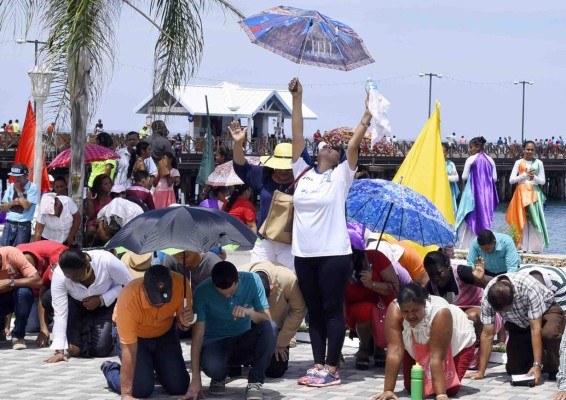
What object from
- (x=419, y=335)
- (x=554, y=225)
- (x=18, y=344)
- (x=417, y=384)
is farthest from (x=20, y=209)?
(x=554, y=225)

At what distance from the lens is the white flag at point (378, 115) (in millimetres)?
8586

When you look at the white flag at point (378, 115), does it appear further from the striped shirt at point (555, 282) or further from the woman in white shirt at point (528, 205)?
the woman in white shirt at point (528, 205)

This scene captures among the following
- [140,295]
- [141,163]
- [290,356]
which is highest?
[141,163]

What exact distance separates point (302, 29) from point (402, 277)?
2187mm

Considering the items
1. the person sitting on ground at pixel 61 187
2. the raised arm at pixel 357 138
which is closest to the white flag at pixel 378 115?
the raised arm at pixel 357 138

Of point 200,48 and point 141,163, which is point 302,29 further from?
point 141,163

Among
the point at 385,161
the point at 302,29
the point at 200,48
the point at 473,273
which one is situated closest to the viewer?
the point at 302,29

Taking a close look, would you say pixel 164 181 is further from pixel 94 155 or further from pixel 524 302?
pixel 524 302

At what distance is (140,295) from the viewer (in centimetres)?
832

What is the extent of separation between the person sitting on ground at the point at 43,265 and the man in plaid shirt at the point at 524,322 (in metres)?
3.78

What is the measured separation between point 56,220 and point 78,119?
1.54m

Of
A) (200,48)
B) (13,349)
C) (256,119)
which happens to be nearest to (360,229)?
(13,349)

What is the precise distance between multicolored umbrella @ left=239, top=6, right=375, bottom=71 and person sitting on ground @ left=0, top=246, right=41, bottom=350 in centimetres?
289

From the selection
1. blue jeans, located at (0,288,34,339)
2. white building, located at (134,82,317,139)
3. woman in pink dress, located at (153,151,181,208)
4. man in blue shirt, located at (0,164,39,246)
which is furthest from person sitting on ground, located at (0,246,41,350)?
white building, located at (134,82,317,139)
